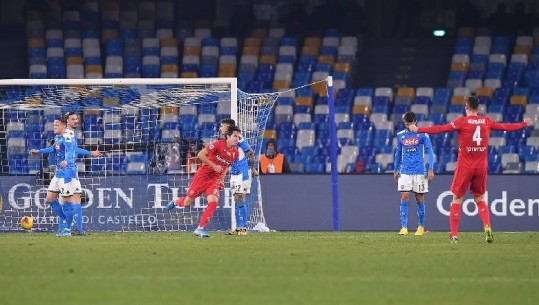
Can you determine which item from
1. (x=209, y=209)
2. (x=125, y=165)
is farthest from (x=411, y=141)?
(x=125, y=165)

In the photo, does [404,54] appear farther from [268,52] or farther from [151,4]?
[151,4]

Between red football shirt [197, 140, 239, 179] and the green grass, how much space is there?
7.15 feet

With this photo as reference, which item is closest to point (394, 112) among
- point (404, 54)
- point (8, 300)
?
point (404, 54)

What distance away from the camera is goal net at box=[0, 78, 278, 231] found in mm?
22000

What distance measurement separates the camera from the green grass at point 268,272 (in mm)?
9508

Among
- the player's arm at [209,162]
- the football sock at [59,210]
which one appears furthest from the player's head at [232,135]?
the football sock at [59,210]

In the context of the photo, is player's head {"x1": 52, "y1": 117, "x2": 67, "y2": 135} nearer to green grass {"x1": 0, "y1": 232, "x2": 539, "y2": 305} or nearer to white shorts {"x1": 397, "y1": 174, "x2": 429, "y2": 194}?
green grass {"x1": 0, "y1": 232, "x2": 539, "y2": 305}

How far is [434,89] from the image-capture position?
2997cm

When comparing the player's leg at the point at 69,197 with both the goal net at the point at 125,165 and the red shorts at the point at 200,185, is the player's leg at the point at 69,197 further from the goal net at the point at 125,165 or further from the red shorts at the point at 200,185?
the goal net at the point at 125,165

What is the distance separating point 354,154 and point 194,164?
606 centimetres

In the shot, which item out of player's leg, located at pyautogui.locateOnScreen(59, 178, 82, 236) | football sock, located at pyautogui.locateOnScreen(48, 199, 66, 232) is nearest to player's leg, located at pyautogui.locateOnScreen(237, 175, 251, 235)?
player's leg, located at pyautogui.locateOnScreen(59, 178, 82, 236)

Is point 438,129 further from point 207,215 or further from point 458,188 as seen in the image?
point 207,215

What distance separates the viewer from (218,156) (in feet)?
60.2

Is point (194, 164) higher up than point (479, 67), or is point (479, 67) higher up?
point (479, 67)
